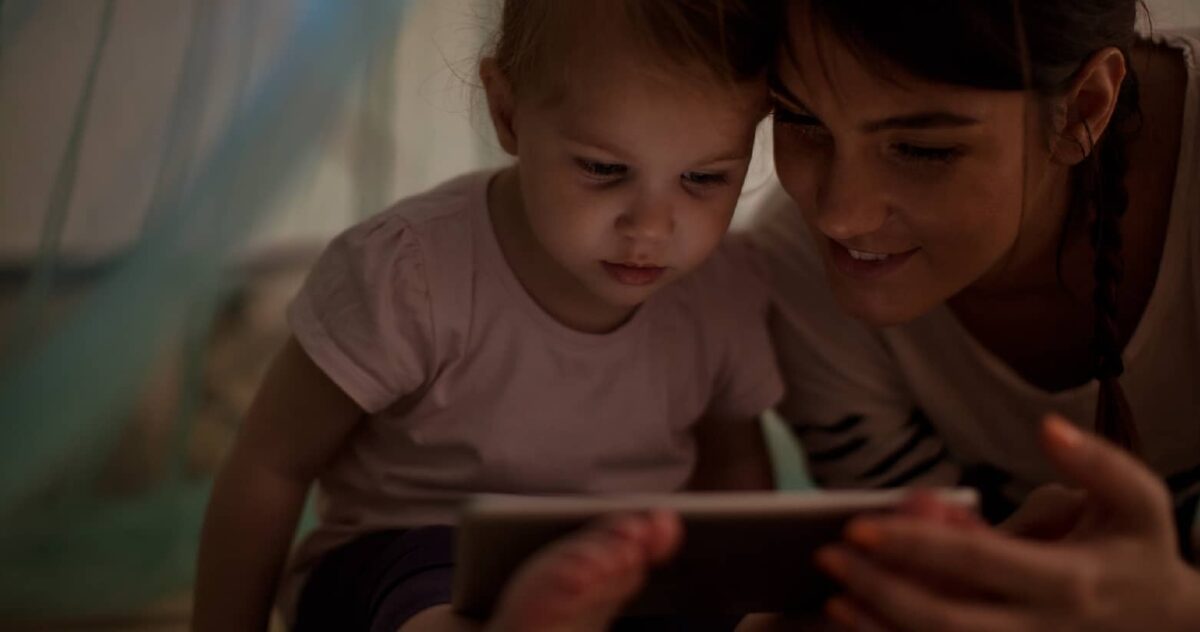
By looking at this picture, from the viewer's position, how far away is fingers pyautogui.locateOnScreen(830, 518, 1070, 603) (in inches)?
27.7

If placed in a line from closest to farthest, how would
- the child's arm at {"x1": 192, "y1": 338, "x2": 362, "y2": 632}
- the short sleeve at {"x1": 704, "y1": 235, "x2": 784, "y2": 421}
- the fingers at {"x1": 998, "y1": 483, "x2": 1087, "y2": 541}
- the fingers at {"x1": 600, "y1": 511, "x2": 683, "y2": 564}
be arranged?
the fingers at {"x1": 600, "y1": 511, "x2": 683, "y2": 564} → the fingers at {"x1": 998, "y1": 483, "x2": 1087, "y2": 541} → the child's arm at {"x1": 192, "y1": 338, "x2": 362, "y2": 632} → the short sleeve at {"x1": 704, "y1": 235, "x2": 784, "y2": 421}

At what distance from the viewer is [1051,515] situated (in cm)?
85

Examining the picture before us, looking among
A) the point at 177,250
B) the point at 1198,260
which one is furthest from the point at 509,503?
the point at 1198,260

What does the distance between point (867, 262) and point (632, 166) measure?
188mm

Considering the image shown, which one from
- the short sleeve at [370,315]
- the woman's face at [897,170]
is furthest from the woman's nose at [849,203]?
the short sleeve at [370,315]

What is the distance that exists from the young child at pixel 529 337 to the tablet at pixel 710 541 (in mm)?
135

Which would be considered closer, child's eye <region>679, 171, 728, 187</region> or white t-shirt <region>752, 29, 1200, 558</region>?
child's eye <region>679, 171, 728, 187</region>

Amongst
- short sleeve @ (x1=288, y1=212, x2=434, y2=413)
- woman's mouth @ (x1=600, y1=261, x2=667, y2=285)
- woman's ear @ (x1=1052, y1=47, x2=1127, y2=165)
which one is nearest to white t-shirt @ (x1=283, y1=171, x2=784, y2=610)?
short sleeve @ (x1=288, y1=212, x2=434, y2=413)

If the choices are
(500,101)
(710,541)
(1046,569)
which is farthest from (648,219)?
(1046,569)

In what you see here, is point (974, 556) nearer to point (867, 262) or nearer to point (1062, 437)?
point (1062, 437)

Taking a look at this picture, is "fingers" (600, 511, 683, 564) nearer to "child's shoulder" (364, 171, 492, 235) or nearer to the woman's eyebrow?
the woman's eyebrow

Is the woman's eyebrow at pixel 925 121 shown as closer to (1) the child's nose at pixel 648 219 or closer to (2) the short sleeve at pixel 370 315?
(1) the child's nose at pixel 648 219

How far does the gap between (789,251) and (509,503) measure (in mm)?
527

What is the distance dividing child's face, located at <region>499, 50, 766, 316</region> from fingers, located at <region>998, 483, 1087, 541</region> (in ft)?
0.94
